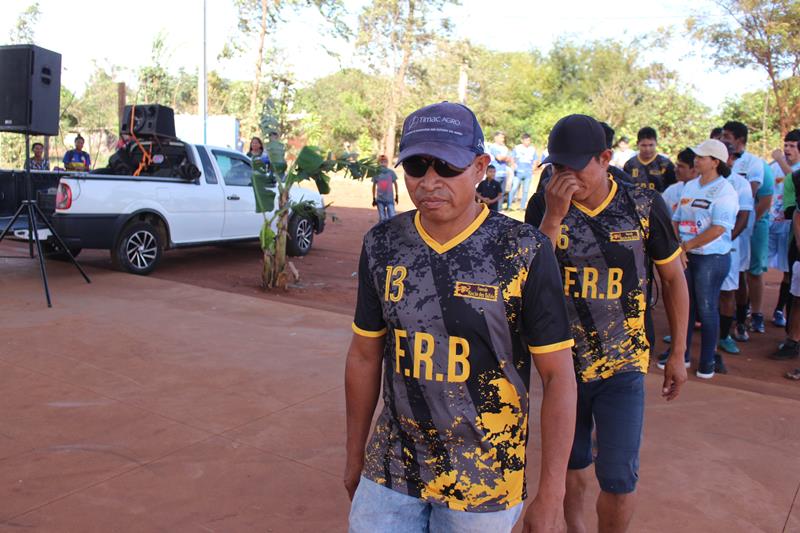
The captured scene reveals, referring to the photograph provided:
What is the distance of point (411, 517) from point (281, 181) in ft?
26.3

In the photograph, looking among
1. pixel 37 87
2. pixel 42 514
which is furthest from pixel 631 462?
pixel 37 87

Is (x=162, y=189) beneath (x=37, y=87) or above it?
beneath

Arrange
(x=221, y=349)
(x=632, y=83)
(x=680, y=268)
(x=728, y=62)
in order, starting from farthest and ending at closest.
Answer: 1. (x=632, y=83)
2. (x=728, y=62)
3. (x=221, y=349)
4. (x=680, y=268)

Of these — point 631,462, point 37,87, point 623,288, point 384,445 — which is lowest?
point 631,462

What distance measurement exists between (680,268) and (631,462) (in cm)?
83

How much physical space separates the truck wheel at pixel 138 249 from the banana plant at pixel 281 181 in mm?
1688

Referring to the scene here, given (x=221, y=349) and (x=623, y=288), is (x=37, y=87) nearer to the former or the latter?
(x=221, y=349)

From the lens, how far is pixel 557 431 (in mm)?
1850

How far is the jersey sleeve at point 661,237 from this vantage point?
2.84 metres

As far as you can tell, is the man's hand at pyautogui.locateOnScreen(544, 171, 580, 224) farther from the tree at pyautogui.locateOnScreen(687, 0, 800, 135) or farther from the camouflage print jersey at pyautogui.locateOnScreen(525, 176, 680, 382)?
the tree at pyautogui.locateOnScreen(687, 0, 800, 135)

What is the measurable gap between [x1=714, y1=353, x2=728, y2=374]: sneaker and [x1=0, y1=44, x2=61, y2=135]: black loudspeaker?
753 cm

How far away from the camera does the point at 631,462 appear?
8.80 ft

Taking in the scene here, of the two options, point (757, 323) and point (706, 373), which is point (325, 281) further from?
point (706, 373)

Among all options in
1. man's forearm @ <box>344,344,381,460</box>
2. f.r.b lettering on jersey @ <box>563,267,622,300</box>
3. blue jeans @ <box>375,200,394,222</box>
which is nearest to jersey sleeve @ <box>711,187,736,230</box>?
f.r.b lettering on jersey @ <box>563,267,622,300</box>
